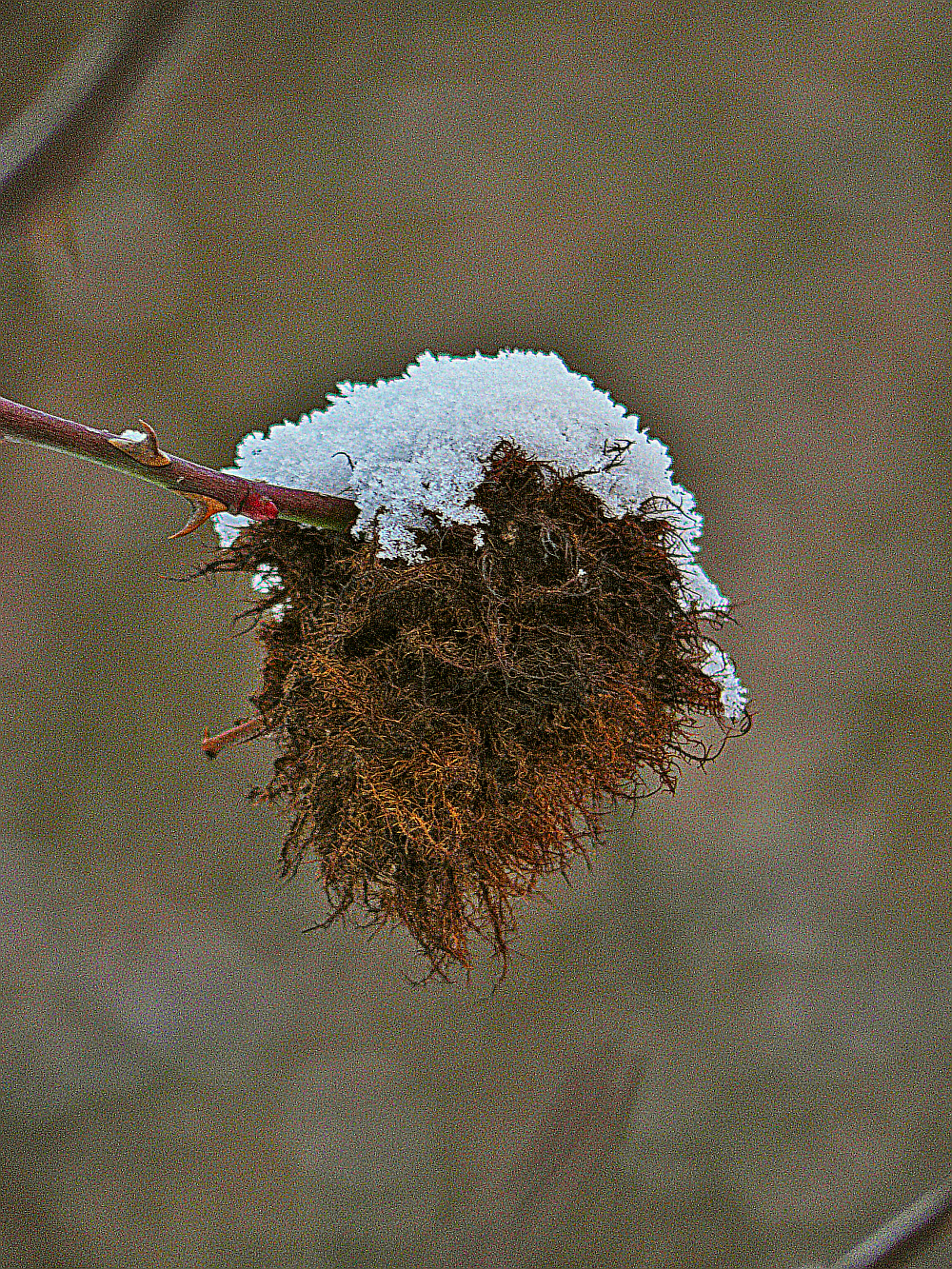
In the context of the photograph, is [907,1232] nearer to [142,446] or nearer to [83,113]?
[142,446]

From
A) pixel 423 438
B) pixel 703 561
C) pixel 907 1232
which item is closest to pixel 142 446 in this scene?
pixel 423 438

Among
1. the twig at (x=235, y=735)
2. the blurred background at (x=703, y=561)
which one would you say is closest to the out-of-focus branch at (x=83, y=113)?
the twig at (x=235, y=735)

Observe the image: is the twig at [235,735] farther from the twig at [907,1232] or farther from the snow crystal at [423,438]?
the twig at [907,1232]

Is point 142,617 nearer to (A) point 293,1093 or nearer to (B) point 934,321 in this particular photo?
(A) point 293,1093

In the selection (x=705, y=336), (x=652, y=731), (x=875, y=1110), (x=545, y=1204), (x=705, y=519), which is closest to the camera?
(x=652, y=731)

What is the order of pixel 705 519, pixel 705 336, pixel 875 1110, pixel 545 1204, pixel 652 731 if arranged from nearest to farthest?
pixel 652 731 → pixel 545 1204 → pixel 705 519 → pixel 705 336 → pixel 875 1110

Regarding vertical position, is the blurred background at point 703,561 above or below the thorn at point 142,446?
above

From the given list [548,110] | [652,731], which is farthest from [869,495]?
[652,731]
